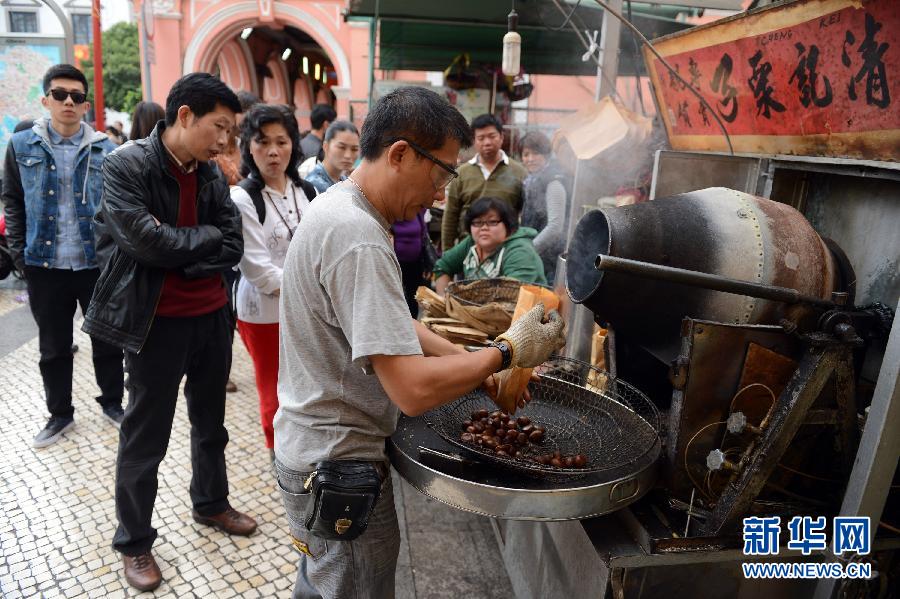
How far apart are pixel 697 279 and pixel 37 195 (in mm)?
4309

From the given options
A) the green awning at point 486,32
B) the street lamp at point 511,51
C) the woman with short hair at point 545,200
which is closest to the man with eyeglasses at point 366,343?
the street lamp at point 511,51

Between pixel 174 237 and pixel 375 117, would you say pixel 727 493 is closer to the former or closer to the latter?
pixel 375 117

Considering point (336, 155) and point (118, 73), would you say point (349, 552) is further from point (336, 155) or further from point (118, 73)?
point (118, 73)

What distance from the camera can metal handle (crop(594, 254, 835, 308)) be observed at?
1.79m

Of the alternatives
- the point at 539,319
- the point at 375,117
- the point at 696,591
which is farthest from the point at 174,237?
the point at 696,591

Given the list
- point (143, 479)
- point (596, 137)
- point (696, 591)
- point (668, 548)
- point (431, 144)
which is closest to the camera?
point (431, 144)

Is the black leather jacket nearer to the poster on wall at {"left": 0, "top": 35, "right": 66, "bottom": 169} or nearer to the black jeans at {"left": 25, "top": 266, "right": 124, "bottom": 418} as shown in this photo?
the black jeans at {"left": 25, "top": 266, "right": 124, "bottom": 418}

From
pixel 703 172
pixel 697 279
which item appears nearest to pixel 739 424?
pixel 697 279

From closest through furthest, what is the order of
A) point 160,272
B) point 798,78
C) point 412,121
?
1. point 412,121
2. point 798,78
3. point 160,272

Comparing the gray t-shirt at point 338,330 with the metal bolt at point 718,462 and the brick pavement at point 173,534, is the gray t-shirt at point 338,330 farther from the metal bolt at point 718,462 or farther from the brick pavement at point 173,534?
the brick pavement at point 173,534

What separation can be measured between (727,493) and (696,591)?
0.41m

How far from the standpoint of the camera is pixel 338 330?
175cm

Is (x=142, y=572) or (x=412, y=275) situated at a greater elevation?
(x=412, y=275)

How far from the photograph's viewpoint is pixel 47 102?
4.15 m
